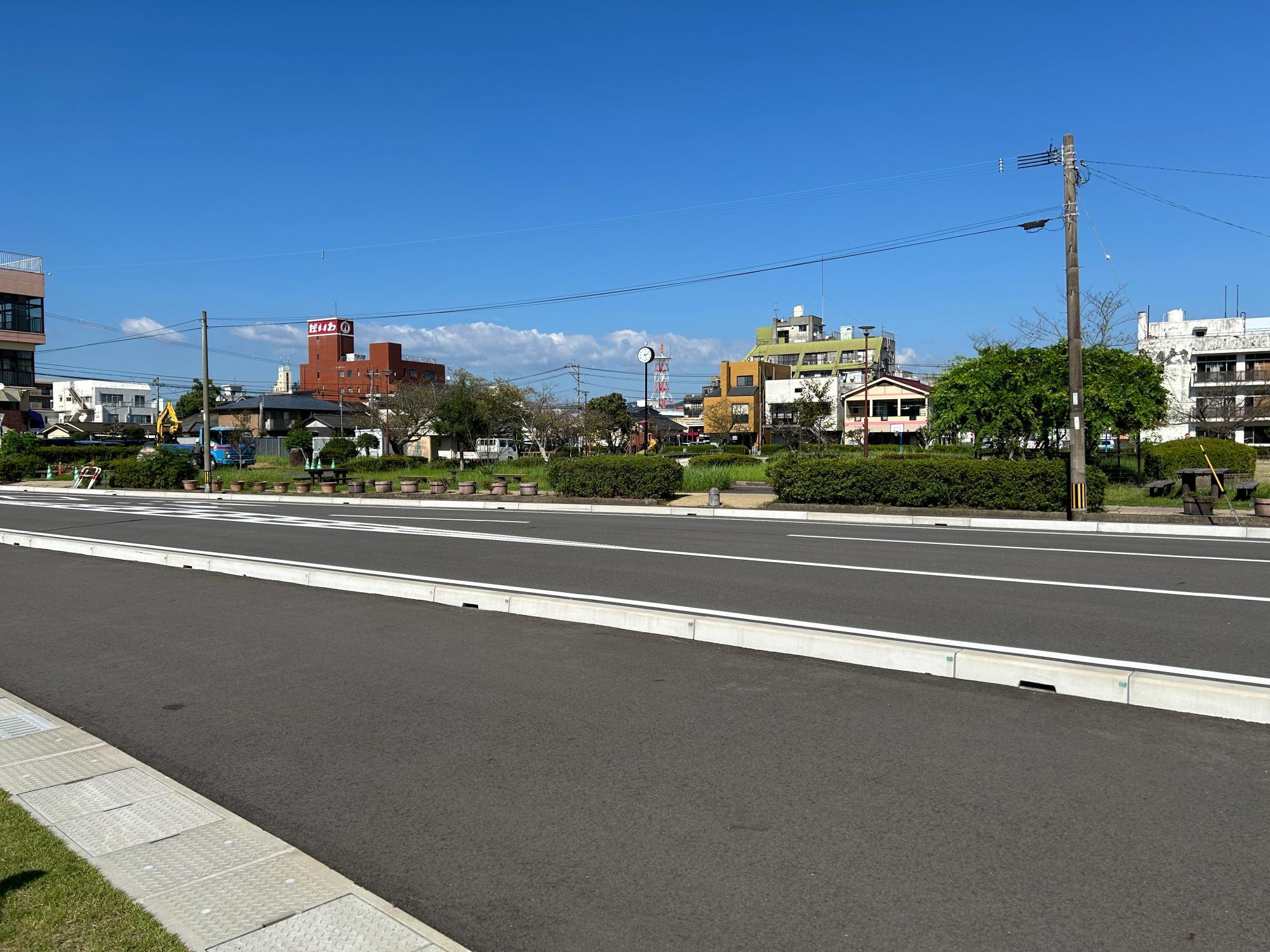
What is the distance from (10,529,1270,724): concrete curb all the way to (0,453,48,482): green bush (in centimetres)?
4996

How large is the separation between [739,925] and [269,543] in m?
15.6

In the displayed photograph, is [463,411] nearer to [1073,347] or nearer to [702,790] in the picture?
[1073,347]

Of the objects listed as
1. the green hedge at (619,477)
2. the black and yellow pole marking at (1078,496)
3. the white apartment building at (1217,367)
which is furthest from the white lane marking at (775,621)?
the white apartment building at (1217,367)

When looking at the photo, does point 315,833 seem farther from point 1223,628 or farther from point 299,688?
point 1223,628

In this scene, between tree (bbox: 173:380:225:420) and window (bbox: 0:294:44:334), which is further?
tree (bbox: 173:380:225:420)

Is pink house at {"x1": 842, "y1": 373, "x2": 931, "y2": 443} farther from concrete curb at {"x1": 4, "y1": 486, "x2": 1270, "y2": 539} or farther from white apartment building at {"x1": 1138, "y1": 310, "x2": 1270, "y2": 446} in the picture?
concrete curb at {"x1": 4, "y1": 486, "x2": 1270, "y2": 539}

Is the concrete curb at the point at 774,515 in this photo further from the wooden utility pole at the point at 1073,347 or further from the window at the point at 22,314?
the window at the point at 22,314

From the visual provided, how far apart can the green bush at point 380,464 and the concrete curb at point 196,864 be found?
47.1 meters

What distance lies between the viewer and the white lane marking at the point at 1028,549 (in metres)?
13.3

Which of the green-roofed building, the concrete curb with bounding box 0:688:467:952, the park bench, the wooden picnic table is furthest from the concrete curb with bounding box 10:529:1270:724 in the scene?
the green-roofed building

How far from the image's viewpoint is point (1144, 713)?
19.4 ft

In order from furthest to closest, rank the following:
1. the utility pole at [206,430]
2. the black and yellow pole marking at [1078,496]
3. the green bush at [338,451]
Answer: the green bush at [338,451] < the utility pole at [206,430] < the black and yellow pole marking at [1078,496]

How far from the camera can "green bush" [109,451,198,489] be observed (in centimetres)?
4197

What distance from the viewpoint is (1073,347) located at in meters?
20.7
